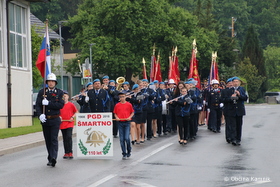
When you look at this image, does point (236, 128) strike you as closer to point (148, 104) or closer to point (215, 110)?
point (148, 104)

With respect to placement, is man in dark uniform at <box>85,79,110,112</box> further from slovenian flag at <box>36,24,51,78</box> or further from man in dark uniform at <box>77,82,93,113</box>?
slovenian flag at <box>36,24,51,78</box>

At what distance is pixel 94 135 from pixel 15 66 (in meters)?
15.1

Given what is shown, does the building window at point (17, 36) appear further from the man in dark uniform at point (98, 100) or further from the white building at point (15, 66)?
the man in dark uniform at point (98, 100)

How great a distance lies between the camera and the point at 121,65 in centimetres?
5062

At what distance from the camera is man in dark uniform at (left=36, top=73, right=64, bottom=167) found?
13.8 m

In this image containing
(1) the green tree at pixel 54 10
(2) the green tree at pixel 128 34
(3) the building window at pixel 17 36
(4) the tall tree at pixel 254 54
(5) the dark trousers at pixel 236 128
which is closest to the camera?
(5) the dark trousers at pixel 236 128

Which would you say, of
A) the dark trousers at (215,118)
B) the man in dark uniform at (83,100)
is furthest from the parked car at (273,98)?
the man in dark uniform at (83,100)

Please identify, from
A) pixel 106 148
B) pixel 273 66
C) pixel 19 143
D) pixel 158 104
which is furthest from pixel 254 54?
pixel 106 148

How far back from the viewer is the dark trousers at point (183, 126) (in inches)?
744

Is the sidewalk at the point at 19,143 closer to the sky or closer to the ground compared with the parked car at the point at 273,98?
closer to the ground

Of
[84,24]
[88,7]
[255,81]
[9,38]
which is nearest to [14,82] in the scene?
[9,38]

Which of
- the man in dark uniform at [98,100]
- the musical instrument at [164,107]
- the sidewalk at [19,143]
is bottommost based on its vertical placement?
the sidewalk at [19,143]

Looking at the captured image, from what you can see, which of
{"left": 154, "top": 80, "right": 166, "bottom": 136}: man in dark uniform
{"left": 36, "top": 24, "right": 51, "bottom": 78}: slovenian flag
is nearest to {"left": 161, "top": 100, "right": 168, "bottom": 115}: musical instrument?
{"left": 154, "top": 80, "right": 166, "bottom": 136}: man in dark uniform

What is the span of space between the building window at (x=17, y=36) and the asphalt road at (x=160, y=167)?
36.9ft
